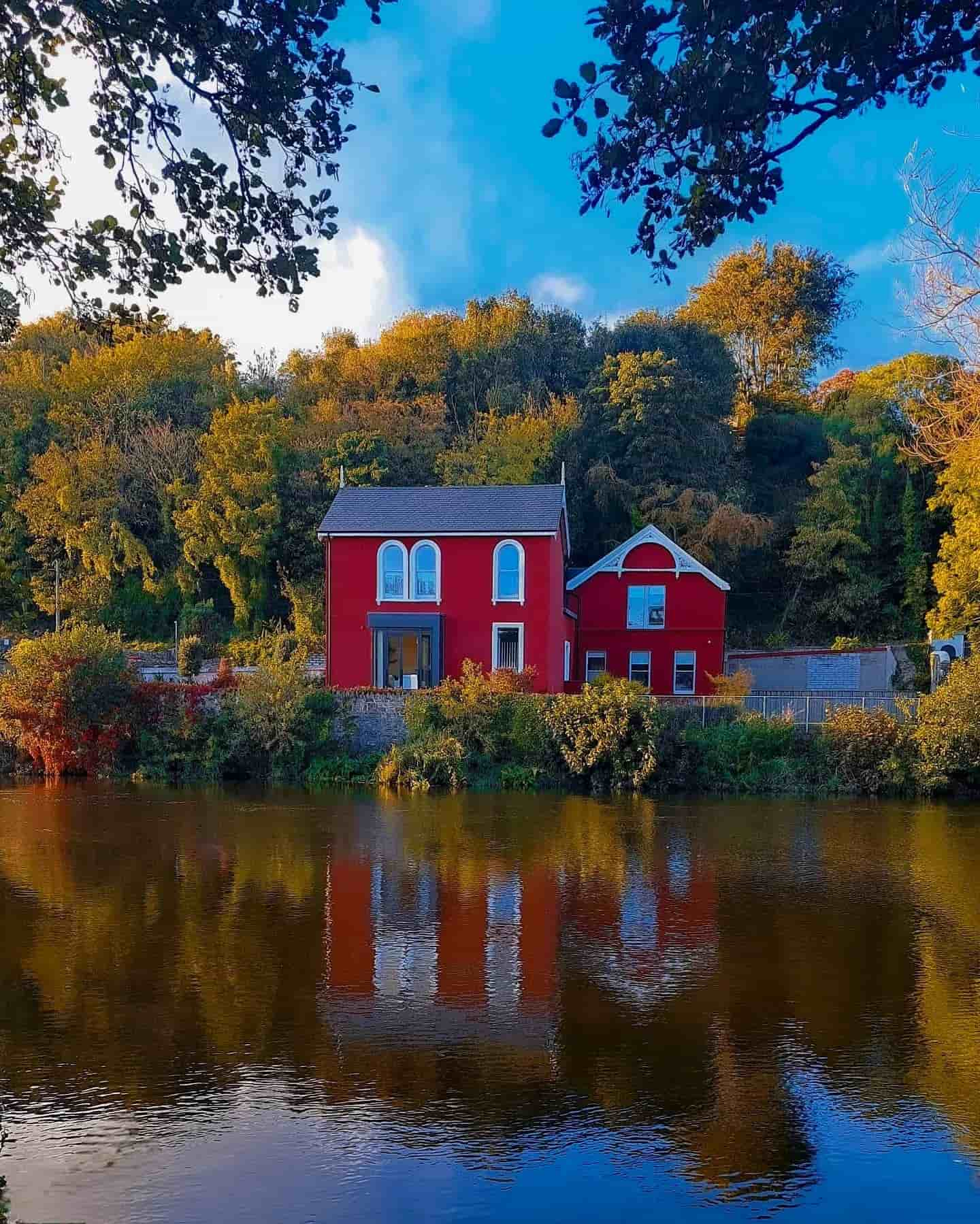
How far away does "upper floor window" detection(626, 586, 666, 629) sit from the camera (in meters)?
37.7

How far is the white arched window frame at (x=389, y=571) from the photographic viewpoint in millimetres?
33906

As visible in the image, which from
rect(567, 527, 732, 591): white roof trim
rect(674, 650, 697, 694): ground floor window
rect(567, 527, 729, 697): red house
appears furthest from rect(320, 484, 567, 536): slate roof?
rect(674, 650, 697, 694): ground floor window

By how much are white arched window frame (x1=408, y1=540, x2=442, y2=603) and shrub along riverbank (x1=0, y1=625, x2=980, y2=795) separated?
439cm

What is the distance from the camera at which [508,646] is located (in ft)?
111

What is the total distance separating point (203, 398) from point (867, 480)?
29774 mm

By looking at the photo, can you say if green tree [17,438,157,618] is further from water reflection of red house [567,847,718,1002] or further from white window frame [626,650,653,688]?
water reflection of red house [567,847,718,1002]

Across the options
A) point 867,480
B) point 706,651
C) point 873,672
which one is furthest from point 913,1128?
point 867,480

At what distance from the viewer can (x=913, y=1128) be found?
8.36 m

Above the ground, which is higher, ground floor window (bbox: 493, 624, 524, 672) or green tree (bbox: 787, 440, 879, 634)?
green tree (bbox: 787, 440, 879, 634)

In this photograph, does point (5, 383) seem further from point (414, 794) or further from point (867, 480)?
point (867, 480)

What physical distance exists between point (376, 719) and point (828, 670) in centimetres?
1712

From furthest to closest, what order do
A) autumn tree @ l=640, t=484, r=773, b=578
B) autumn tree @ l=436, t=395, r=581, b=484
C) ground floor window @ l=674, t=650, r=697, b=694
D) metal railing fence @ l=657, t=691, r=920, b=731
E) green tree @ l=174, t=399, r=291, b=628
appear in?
autumn tree @ l=436, t=395, r=581, b=484
green tree @ l=174, t=399, r=291, b=628
autumn tree @ l=640, t=484, r=773, b=578
ground floor window @ l=674, t=650, r=697, b=694
metal railing fence @ l=657, t=691, r=920, b=731

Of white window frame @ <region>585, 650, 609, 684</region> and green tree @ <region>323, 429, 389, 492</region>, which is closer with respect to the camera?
white window frame @ <region>585, 650, 609, 684</region>

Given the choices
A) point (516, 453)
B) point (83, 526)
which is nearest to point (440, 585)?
point (516, 453)
